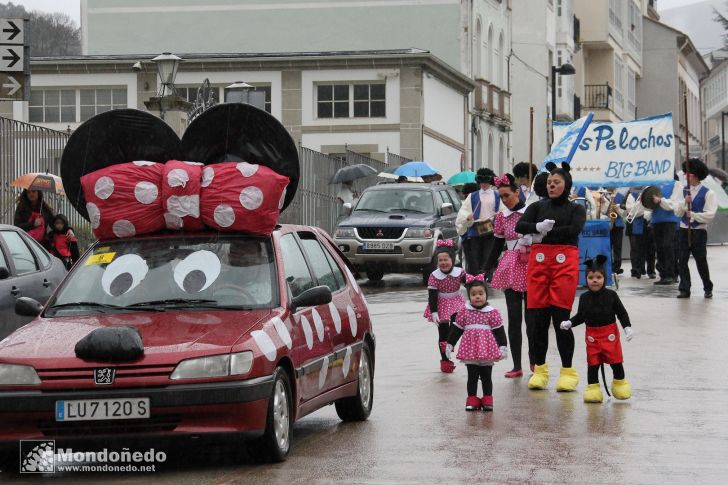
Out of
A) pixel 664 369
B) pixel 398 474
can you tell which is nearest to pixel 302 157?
pixel 664 369

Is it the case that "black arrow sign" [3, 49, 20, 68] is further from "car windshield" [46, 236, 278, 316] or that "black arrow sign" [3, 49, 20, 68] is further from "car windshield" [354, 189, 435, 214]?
"car windshield" [354, 189, 435, 214]

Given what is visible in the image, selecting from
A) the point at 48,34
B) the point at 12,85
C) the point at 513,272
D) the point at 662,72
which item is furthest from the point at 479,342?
the point at 662,72

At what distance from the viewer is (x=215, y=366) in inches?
331

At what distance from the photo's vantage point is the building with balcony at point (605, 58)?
79938mm

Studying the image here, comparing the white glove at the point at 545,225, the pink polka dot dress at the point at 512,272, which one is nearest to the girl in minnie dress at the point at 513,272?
the pink polka dot dress at the point at 512,272

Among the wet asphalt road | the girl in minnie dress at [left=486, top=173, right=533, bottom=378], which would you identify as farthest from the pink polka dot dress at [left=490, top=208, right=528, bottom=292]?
the wet asphalt road

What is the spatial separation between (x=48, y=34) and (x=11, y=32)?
6421 centimetres

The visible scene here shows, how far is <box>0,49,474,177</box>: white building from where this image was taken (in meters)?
47.5

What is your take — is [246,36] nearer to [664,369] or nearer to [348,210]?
[348,210]

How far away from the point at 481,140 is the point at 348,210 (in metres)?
30.4

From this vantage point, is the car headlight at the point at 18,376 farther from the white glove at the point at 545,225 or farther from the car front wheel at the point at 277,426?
the white glove at the point at 545,225

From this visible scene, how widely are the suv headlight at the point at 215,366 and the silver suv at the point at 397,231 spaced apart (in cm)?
1841

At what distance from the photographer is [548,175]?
1277 cm

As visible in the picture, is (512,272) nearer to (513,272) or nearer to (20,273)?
(513,272)
